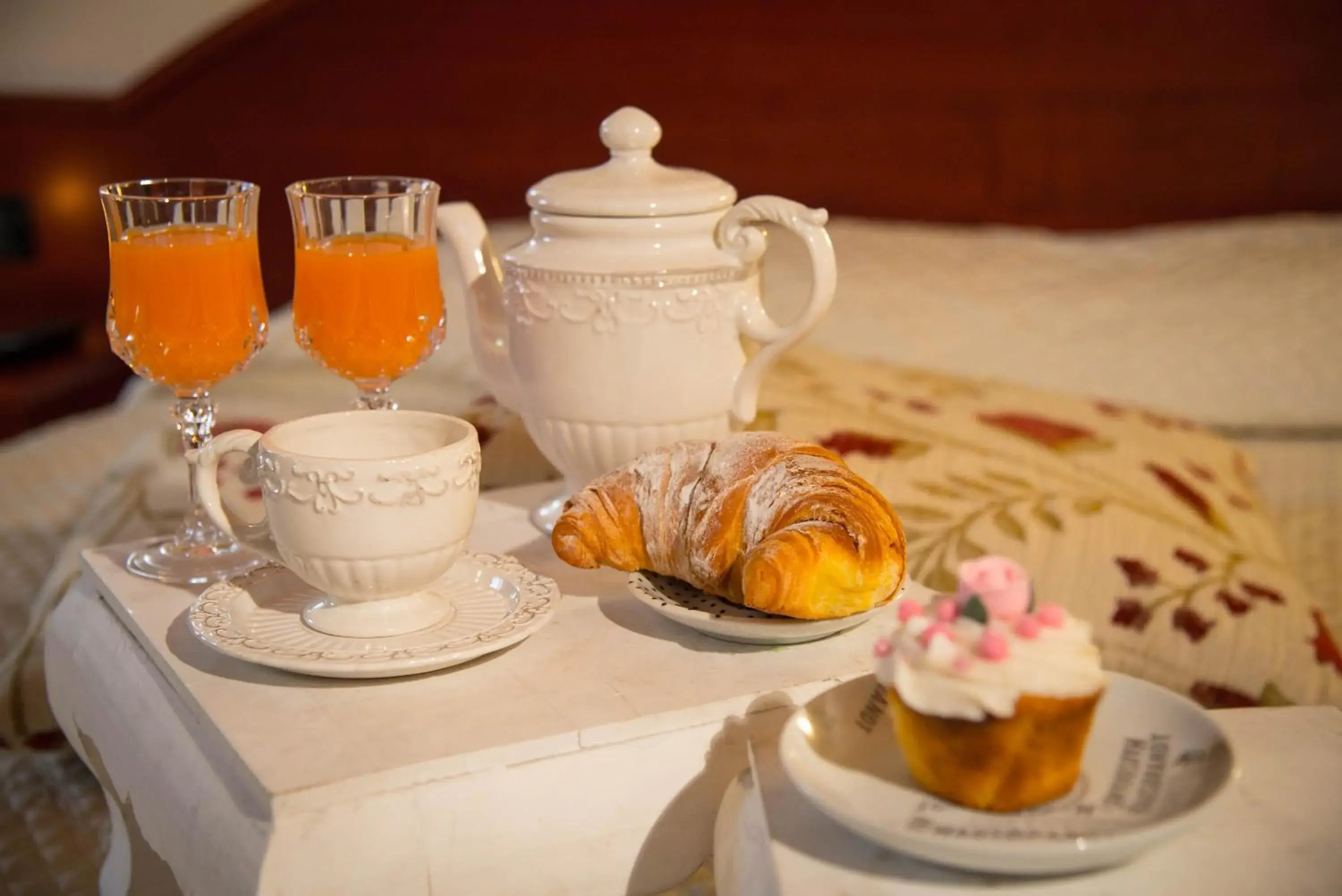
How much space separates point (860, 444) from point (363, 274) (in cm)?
50

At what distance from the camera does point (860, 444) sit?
1249 mm

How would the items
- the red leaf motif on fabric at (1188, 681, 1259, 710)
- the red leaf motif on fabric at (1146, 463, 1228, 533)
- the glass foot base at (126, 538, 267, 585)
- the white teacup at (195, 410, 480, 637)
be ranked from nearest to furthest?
the white teacup at (195, 410, 480, 637) → the glass foot base at (126, 538, 267, 585) → the red leaf motif on fabric at (1188, 681, 1259, 710) → the red leaf motif on fabric at (1146, 463, 1228, 533)

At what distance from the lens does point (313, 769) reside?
0.63 m

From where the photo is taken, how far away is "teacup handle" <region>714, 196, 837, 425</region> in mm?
896

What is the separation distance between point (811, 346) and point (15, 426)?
4.18ft

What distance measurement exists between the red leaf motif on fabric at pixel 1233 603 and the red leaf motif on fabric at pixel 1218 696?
7 cm

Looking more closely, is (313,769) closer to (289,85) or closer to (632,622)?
(632,622)

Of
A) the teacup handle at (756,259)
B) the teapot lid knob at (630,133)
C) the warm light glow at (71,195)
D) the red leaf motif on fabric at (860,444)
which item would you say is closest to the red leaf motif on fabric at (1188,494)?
the red leaf motif on fabric at (860,444)

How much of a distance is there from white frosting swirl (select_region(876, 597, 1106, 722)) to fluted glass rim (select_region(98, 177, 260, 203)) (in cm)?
56

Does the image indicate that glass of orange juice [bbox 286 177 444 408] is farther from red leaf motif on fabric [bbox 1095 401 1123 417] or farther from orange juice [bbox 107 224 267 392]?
red leaf motif on fabric [bbox 1095 401 1123 417]

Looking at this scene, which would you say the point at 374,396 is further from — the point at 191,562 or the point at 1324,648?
the point at 1324,648

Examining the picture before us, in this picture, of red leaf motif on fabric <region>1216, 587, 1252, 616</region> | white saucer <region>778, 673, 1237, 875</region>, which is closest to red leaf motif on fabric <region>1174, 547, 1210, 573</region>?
red leaf motif on fabric <region>1216, 587, 1252, 616</region>

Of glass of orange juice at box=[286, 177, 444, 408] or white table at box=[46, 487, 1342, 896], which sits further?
glass of orange juice at box=[286, 177, 444, 408]

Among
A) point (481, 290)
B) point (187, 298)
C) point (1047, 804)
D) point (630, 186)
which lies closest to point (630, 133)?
point (630, 186)
